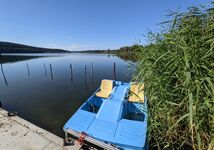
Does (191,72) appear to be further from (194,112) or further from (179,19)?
(179,19)

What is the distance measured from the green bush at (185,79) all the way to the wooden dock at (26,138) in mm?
2705

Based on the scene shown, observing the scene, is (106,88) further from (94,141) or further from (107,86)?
(94,141)

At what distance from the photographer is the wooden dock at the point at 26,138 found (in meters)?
3.70

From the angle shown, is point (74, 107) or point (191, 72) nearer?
point (191, 72)

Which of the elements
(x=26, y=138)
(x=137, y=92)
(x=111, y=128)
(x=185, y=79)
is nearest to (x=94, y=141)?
(x=111, y=128)

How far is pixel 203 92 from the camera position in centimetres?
161

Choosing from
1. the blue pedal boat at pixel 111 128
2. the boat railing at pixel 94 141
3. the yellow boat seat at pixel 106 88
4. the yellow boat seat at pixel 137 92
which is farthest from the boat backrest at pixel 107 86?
the boat railing at pixel 94 141

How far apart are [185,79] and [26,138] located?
4.56 meters

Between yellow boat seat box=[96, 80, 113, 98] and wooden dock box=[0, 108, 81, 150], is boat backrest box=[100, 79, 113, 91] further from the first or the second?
wooden dock box=[0, 108, 81, 150]

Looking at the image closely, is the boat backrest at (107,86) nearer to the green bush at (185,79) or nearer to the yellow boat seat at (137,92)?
the yellow boat seat at (137,92)

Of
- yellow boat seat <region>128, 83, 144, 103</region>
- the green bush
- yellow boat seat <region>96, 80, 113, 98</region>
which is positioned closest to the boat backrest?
yellow boat seat <region>96, 80, 113, 98</region>

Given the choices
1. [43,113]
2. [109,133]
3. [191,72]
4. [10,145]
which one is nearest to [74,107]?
[43,113]

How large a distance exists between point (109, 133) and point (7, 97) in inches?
414

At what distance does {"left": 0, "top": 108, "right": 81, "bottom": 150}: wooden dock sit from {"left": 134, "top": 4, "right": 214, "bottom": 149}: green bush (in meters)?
2.70
